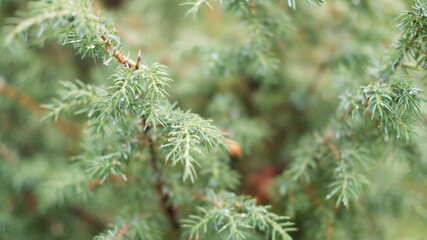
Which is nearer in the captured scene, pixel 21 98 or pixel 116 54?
pixel 116 54

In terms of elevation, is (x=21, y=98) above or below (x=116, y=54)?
above

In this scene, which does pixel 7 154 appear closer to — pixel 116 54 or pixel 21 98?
pixel 21 98

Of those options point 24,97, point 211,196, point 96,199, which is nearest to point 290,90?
point 211,196

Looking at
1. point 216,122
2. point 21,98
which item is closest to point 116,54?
point 216,122

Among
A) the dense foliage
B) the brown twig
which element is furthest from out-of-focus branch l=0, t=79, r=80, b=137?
the brown twig

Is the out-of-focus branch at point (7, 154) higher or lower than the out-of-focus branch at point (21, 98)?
lower

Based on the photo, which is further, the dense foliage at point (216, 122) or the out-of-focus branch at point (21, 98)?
the out-of-focus branch at point (21, 98)

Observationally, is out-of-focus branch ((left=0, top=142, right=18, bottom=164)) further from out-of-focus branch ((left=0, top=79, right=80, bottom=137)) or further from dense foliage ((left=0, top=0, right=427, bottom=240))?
out-of-focus branch ((left=0, top=79, right=80, bottom=137))

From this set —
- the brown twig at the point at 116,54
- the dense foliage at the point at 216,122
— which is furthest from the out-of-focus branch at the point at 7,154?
the brown twig at the point at 116,54

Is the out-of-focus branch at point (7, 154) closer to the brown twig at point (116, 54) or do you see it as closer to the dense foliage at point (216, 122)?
the dense foliage at point (216, 122)
